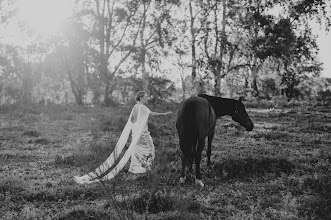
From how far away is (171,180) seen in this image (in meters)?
8.95

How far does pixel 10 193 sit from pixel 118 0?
93.3 feet

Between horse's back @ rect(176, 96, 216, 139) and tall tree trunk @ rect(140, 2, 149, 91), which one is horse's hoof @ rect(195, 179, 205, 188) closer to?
horse's back @ rect(176, 96, 216, 139)

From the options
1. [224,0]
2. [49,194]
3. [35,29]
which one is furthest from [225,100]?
[224,0]

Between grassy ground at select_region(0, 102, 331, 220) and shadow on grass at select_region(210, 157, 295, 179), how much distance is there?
0.09 ft

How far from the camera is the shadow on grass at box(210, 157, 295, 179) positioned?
9.72 meters

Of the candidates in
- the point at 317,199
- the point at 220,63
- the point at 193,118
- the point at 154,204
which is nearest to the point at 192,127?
the point at 193,118

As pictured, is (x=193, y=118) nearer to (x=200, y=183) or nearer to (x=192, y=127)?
(x=192, y=127)

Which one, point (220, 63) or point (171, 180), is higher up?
point (220, 63)

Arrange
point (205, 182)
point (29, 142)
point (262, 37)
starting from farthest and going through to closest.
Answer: point (262, 37), point (29, 142), point (205, 182)

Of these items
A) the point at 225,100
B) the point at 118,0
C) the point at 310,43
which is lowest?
the point at 225,100

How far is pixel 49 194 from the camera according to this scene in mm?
7914

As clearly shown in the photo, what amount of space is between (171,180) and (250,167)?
2573 millimetres

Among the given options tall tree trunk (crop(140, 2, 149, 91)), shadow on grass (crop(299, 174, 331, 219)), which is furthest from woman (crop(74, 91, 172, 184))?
tall tree trunk (crop(140, 2, 149, 91))

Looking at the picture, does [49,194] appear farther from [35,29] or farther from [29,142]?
[35,29]
